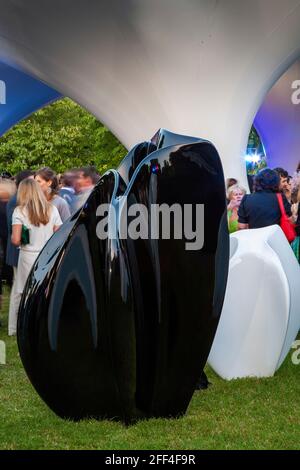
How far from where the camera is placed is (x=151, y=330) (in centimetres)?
536

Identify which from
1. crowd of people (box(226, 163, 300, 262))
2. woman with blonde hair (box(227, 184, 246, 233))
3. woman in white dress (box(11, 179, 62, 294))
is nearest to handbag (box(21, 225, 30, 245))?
woman in white dress (box(11, 179, 62, 294))

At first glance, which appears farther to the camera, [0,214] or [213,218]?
[0,214]

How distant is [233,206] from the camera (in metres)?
10.5

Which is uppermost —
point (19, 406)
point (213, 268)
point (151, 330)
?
point (213, 268)

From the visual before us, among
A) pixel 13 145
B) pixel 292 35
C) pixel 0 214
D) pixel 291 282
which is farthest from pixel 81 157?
pixel 291 282

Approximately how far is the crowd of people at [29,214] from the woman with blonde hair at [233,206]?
179 centimetres

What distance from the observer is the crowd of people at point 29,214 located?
8.90m

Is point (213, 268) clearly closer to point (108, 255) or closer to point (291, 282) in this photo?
point (108, 255)

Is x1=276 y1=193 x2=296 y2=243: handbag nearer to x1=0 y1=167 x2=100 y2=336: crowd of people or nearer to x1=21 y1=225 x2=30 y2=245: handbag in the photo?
x1=0 y1=167 x2=100 y2=336: crowd of people

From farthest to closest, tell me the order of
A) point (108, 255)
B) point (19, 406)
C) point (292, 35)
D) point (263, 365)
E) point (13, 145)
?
point (13, 145), point (292, 35), point (263, 365), point (19, 406), point (108, 255)

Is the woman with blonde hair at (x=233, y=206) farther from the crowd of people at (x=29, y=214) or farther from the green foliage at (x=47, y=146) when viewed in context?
the green foliage at (x=47, y=146)

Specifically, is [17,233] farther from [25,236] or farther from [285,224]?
[285,224]

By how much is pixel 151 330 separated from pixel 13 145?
36.7 m

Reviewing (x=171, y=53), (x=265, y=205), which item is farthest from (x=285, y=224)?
(x=171, y=53)
